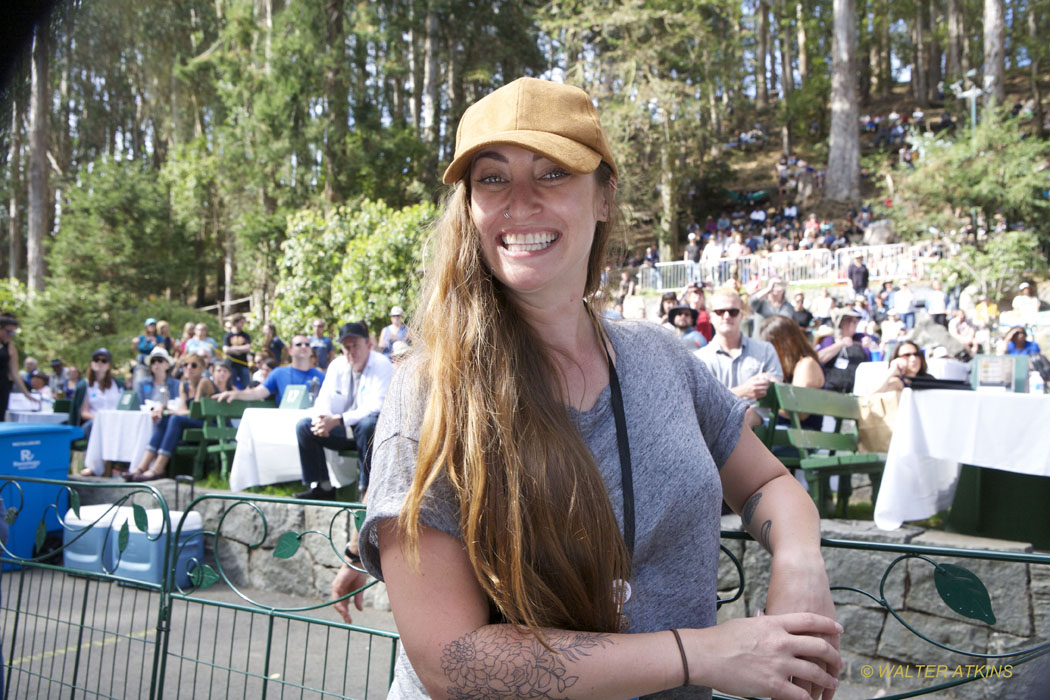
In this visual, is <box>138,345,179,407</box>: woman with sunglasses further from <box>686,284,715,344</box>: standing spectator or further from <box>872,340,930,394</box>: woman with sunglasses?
<box>872,340,930,394</box>: woman with sunglasses

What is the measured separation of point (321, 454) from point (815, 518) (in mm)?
5765

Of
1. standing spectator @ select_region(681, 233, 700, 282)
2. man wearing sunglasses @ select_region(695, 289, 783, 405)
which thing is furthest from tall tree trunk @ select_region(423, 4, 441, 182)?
man wearing sunglasses @ select_region(695, 289, 783, 405)

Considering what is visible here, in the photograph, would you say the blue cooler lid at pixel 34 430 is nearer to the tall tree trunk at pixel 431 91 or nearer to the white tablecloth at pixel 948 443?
the white tablecloth at pixel 948 443

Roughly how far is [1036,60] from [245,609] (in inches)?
1704

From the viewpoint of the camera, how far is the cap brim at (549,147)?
1.25m

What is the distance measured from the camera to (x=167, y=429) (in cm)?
835

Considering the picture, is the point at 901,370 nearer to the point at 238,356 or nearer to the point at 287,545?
the point at 287,545

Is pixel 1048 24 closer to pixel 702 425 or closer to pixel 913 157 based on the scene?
pixel 913 157

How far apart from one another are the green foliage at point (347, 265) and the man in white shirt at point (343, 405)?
27.6 feet

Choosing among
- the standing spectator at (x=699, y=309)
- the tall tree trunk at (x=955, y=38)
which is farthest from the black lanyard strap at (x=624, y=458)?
the tall tree trunk at (x=955, y=38)

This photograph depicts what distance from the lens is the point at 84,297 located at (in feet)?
91.2

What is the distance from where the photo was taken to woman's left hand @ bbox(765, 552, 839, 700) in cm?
126

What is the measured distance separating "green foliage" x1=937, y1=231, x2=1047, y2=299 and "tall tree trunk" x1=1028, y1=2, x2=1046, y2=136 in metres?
16.8

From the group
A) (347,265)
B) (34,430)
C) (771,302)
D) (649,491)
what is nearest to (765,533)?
(649,491)
